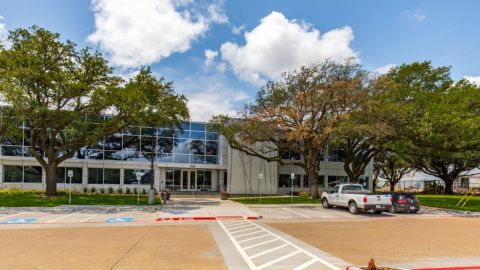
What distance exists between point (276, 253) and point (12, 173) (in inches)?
1345

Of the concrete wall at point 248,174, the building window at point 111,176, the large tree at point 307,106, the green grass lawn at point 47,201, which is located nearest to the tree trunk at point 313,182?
the large tree at point 307,106

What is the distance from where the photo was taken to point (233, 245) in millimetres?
12039

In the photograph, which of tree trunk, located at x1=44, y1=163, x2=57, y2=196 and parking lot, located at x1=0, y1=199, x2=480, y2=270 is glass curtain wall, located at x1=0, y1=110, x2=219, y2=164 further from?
parking lot, located at x1=0, y1=199, x2=480, y2=270

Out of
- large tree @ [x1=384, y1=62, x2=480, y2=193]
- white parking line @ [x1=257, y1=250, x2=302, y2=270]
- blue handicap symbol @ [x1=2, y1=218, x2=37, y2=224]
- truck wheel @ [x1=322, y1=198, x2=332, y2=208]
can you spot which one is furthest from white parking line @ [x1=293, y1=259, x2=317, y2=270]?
large tree @ [x1=384, y1=62, x2=480, y2=193]

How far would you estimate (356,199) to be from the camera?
23.6 m

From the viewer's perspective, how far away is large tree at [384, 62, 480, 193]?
92.9 feet

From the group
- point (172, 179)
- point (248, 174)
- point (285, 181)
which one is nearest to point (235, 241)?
point (172, 179)

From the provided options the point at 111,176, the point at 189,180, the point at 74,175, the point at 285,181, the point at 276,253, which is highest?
the point at 74,175

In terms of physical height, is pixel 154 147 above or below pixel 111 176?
above

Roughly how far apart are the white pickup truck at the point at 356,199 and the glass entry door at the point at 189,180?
17594 millimetres

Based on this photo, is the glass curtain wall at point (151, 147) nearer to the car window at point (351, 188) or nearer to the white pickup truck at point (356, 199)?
the white pickup truck at point (356, 199)

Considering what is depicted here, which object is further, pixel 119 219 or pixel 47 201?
pixel 47 201

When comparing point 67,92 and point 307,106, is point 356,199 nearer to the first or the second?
point 307,106

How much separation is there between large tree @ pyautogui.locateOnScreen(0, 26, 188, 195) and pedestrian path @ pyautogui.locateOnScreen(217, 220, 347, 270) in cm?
1499
